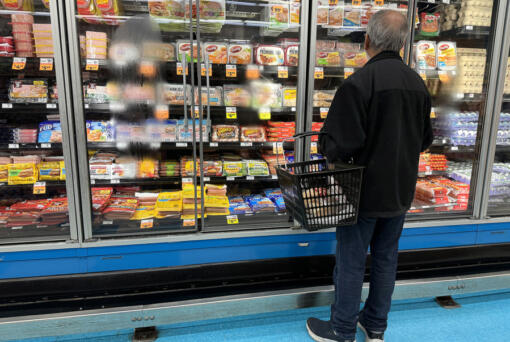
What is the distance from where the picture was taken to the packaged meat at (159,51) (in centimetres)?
243

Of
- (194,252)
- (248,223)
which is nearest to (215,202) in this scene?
(248,223)

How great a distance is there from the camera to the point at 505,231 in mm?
2844

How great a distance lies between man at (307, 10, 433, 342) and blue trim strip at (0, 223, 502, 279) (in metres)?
0.58

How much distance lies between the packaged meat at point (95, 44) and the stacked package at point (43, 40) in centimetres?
26

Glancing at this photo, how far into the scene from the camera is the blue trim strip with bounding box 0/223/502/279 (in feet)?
7.11

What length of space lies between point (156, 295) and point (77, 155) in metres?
1.12

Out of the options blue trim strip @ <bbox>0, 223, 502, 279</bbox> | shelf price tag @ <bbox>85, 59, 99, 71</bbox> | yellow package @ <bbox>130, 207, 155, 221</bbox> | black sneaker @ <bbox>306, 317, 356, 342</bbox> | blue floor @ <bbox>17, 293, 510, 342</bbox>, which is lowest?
blue floor @ <bbox>17, 293, 510, 342</bbox>

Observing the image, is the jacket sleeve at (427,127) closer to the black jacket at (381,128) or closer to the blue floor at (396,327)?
the black jacket at (381,128)

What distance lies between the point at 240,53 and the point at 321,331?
83.8 inches

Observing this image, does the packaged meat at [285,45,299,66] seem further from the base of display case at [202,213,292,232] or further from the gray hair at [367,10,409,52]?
the base of display case at [202,213,292,232]

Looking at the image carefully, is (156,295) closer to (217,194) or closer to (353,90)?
(217,194)

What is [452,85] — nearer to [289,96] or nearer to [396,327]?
[289,96]

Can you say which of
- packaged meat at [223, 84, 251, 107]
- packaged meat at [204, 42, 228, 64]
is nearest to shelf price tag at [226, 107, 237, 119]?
packaged meat at [223, 84, 251, 107]

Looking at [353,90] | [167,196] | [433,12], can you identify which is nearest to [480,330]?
[353,90]
